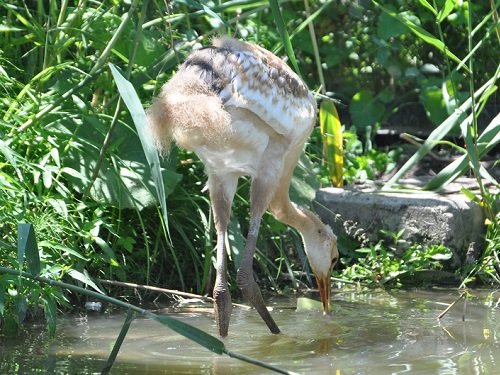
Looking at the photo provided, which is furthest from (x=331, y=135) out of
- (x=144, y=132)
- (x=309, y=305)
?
(x=144, y=132)

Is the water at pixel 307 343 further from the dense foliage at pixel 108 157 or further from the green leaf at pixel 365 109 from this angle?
the green leaf at pixel 365 109

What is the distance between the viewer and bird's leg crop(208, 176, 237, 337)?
5321 millimetres

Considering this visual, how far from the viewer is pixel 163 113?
16.4ft

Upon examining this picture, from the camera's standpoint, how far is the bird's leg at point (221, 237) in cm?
532

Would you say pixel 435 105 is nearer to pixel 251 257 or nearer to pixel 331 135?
pixel 331 135

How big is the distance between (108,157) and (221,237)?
0.91 metres

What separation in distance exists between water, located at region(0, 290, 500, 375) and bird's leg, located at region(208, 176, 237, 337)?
0.17 m

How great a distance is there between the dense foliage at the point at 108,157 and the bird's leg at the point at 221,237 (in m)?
0.29

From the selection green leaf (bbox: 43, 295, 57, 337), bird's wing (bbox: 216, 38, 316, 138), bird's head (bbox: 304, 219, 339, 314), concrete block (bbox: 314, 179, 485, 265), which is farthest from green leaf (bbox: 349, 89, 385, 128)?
green leaf (bbox: 43, 295, 57, 337)

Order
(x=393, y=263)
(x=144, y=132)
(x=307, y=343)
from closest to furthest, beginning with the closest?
(x=144, y=132) → (x=307, y=343) → (x=393, y=263)

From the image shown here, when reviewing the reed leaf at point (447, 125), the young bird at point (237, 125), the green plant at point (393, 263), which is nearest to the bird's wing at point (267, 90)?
the young bird at point (237, 125)

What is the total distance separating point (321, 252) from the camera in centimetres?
609

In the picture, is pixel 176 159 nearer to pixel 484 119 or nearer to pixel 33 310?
pixel 33 310

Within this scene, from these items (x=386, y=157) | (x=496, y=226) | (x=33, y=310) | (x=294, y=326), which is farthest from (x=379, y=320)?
(x=386, y=157)
